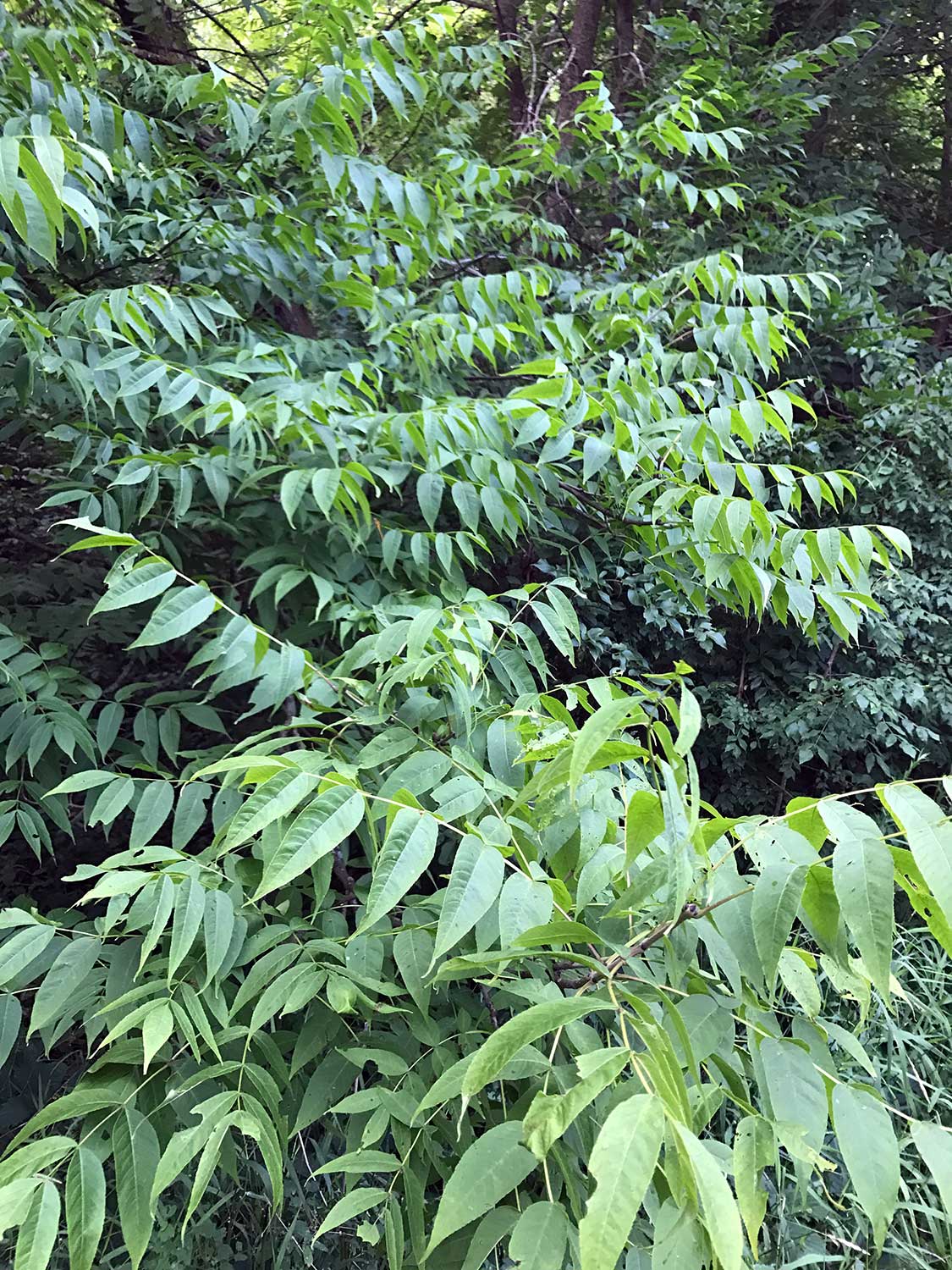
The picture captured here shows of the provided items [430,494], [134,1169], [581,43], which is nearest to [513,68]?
[581,43]

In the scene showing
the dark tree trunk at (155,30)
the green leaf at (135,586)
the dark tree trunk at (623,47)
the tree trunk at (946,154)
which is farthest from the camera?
the tree trunk at (946,154)

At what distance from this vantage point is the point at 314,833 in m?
0.93

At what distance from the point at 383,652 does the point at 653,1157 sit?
0.89 m

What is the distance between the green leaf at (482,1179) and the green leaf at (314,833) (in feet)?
1.04

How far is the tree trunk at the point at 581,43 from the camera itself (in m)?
4.45

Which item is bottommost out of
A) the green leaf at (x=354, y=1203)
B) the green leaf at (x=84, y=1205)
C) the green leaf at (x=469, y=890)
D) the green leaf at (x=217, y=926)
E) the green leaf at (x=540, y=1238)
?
the green leaf at (x=354, y=1203)

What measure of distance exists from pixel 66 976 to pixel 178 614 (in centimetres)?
56

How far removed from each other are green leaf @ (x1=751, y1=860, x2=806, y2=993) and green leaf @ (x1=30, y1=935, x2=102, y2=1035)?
94cm

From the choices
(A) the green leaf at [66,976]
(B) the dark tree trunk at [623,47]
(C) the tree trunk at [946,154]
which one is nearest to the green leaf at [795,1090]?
(A) the green leaf at [66,976]

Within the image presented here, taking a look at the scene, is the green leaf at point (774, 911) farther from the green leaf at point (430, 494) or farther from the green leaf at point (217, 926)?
the green leaf at point (430, 494)

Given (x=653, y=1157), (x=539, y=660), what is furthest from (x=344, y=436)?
(x=653, y=1157)

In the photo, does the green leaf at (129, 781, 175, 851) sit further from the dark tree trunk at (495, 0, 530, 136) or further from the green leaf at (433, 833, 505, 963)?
the dark tree trunk at (495, 0, 530, 136)

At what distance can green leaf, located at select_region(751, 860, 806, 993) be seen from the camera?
Answer: 736mm

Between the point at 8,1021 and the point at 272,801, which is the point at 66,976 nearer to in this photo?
the point at 8,1021
